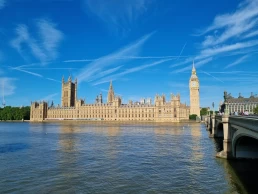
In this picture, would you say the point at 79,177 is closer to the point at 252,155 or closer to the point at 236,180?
the point at 236,180

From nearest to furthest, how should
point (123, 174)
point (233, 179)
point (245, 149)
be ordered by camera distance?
point (233, 179), point (123, 174), point (245, 149)

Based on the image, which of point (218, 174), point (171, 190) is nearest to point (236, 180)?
point (218, 174)

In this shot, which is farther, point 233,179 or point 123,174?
point 123,174

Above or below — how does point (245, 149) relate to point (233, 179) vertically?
above

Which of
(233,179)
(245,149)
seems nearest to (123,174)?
(233,179)

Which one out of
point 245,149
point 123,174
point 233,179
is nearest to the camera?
point 233,179

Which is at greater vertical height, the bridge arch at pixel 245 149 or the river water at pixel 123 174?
the bridge arch at pixel 245 149

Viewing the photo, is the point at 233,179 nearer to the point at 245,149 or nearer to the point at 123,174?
the point at 245,149

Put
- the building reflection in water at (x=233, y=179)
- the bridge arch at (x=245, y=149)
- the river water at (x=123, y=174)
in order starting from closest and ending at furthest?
the building reflection in water at (x=233, y=179) < the river water at (x=123, y=174) < the bridge arch at (x=245, y=149)

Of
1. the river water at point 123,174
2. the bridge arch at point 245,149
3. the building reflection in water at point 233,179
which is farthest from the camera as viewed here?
the bridge arch at point 245,149

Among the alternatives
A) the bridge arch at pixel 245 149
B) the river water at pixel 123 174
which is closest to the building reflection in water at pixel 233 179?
the river water at pixel 123 174

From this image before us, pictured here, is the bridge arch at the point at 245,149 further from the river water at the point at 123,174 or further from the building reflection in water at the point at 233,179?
the building reflection in water at the point at 233,179

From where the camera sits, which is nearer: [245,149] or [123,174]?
[123,174]

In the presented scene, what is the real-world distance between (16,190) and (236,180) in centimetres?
1721
